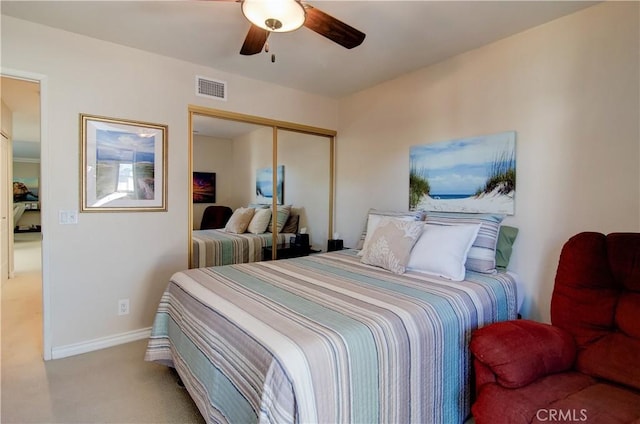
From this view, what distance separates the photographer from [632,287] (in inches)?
60.0

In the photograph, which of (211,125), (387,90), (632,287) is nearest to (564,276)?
(632,287)

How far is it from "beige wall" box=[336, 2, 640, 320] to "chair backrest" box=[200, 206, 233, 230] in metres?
2.06

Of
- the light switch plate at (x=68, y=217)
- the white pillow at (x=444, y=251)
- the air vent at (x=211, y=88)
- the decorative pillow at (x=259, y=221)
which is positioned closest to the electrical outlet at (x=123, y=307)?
the light switch plate at (x=68, y=217)

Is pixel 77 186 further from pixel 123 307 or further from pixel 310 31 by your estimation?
pixel 310 31

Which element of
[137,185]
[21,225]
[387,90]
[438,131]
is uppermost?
[387,90]

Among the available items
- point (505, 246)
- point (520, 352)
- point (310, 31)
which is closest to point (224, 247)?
point (310, 31)

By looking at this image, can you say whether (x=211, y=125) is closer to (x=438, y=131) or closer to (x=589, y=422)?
(x=438, y=131)

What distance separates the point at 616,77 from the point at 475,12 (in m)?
0.96

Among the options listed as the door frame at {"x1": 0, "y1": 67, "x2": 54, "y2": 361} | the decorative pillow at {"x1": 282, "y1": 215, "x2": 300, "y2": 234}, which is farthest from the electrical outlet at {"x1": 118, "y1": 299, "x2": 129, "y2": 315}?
the decorative pillow at {"x1": 282, "y1": 215, "x2": 300, "y2": 234}

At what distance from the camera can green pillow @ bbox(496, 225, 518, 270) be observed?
238cm

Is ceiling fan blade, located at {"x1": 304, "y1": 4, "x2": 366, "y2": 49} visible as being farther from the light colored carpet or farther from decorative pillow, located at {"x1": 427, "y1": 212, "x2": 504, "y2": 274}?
the light colored carpet

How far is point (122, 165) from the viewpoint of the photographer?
276 centimetres

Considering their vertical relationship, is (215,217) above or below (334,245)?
above

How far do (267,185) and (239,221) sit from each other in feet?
1.66
